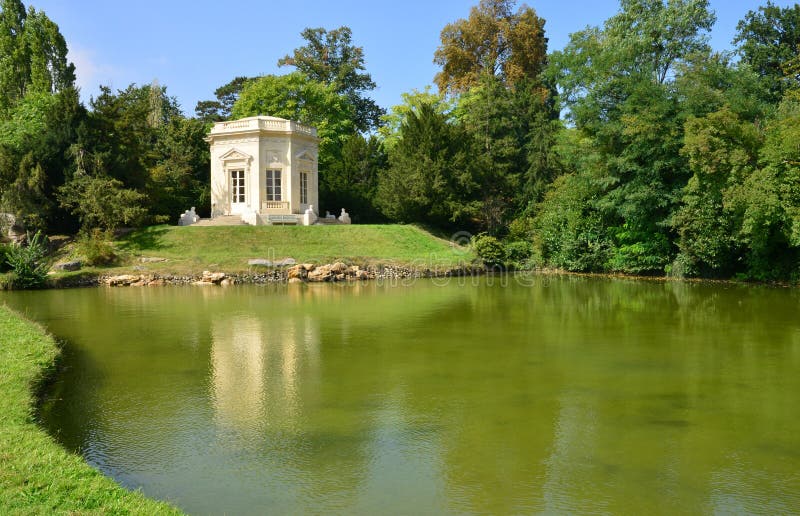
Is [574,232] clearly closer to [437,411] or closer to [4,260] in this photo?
[437,411]

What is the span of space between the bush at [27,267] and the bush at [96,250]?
2.89 metres

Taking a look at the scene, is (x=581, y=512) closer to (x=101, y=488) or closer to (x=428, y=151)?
(x=101, y=488)

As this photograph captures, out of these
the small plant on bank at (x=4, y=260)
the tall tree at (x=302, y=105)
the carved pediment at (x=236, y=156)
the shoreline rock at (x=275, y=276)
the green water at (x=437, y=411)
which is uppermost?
the tall tree at (x=302, y=105)

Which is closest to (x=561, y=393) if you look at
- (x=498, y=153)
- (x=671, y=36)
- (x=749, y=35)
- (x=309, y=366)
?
(x=309, y=366)

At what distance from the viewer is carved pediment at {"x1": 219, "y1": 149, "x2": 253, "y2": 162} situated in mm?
31766

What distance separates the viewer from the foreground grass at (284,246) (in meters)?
24.3

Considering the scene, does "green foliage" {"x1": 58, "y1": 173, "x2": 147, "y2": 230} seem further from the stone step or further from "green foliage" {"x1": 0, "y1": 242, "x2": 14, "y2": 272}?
"green foliage" {"x1": 0, "y1": 242, "x2": 14, "y2": 272}

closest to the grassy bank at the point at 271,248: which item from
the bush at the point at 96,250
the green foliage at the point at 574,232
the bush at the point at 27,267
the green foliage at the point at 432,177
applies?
the bush at the point at 96,250

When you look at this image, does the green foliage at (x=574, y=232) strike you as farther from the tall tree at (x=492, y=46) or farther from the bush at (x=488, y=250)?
the tall tree at (x=492, y=46)

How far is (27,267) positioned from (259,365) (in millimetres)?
14304

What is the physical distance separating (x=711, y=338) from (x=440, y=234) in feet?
70.8

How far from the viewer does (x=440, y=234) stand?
107 ft

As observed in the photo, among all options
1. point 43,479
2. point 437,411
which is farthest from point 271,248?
point 43,479

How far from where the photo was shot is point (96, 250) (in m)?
23.1
